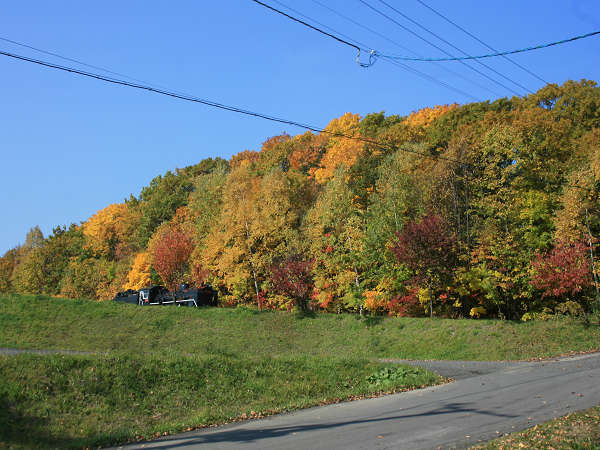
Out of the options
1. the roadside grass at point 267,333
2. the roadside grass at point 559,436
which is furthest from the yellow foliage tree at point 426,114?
the roadside grass at point 559,436

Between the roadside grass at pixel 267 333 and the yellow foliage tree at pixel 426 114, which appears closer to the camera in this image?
the roadside grass at pixel 267 333

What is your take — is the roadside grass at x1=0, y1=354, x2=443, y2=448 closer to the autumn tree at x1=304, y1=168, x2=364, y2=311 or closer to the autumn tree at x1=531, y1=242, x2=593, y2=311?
the autumn tree at x1=531, y1=242, x2=593, y2=311

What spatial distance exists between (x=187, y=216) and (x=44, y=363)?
5943cm

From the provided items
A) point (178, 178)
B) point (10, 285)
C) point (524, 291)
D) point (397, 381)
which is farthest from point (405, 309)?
point (10, 285)

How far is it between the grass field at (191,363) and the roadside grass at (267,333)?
0.28 ft

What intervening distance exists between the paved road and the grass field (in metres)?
1.27

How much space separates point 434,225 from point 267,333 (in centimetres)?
1366

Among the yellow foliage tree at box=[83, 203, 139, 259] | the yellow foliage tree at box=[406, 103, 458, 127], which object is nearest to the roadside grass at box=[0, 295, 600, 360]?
the yellow foliage tree at box=[406, 103, 458, 127]

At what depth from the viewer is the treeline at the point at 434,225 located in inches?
1156

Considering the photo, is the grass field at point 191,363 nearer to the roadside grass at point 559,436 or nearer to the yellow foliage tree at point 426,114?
the roadside grass at point 559,436

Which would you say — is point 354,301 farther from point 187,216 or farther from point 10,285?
point 10,285

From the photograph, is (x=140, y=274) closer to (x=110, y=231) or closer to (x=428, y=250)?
(x=110, y=231)

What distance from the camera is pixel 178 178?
86.3 meters

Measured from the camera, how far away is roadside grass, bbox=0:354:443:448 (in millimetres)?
10812
